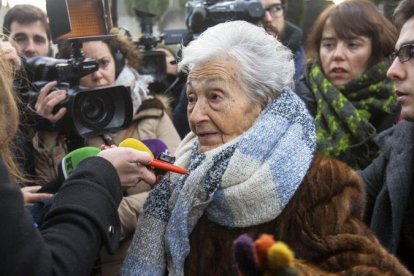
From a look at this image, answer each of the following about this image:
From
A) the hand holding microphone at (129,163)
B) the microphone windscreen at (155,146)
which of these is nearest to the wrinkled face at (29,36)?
the microphone windscreen at (155,146)

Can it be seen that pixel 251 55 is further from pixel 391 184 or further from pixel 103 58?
pixel 103 58

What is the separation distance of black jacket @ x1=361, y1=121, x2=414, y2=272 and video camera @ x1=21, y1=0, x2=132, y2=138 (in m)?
0.95

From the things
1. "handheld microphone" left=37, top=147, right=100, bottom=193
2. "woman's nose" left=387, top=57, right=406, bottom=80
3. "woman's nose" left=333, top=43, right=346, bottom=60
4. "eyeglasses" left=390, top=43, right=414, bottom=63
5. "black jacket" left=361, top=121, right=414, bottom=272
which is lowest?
"black jacket" left=361, top=121, right=414, bottom=272

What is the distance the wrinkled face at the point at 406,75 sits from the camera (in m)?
1.85

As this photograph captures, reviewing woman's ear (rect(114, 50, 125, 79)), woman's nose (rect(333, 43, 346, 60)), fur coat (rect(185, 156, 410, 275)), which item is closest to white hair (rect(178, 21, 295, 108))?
fur coat (rect(185, 156, 410, 275))

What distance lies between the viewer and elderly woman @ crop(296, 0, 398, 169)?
8.33ft

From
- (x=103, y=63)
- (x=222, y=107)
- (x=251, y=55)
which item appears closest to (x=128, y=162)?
(x=222, y=107)

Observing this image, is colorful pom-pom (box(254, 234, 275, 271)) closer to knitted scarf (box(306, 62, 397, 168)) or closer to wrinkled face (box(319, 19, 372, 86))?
knitted scarf (box(306, 62, 397, 168))

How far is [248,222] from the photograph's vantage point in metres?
1.59

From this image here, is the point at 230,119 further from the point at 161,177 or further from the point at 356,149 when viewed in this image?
the point at 356,149

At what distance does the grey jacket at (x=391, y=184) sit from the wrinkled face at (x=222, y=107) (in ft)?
1.85

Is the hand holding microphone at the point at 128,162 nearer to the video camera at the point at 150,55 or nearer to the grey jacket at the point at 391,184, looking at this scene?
the grey jacket at the point at 391,184

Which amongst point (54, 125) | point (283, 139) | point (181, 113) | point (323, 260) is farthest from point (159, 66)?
point (323, 260)

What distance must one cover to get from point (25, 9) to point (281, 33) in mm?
1608
